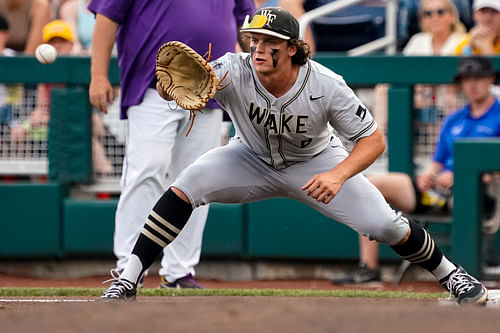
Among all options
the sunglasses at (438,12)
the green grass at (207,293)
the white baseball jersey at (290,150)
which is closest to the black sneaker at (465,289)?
the white baseball jersey at (290,150)

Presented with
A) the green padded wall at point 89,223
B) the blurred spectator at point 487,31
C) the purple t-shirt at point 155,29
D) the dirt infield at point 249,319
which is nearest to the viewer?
the dirt infield at point 249,319

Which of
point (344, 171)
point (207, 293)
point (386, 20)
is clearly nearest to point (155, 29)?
point (207, 293)

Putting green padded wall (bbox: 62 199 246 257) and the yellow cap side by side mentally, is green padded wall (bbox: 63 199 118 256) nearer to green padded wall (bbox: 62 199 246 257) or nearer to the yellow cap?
green padded wall (bbox: 62 199 246 257)

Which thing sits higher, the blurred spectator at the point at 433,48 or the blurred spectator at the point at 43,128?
the blurred spectator at the point at 433,48

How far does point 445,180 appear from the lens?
7211 millimetres

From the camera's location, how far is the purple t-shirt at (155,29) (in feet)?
18.9

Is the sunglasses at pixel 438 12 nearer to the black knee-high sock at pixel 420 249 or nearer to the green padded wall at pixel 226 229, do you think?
the green padded wall at pixel 226 229

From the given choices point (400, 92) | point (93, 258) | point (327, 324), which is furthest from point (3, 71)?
point (327, 324)

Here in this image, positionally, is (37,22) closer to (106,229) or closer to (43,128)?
(43,128)

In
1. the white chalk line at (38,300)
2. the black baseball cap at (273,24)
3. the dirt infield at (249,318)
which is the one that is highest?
the black baseball cap at (273,24)

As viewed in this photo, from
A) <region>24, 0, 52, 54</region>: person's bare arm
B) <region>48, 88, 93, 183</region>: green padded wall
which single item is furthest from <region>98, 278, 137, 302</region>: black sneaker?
<region>24, 0, 52, 54</region>: person's bare arm

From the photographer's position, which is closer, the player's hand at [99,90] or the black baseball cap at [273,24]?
the black baseball cap at [273,24]

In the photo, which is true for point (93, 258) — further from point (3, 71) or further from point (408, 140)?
point (408, 140)

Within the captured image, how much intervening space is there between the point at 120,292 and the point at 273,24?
1464 millimetres
